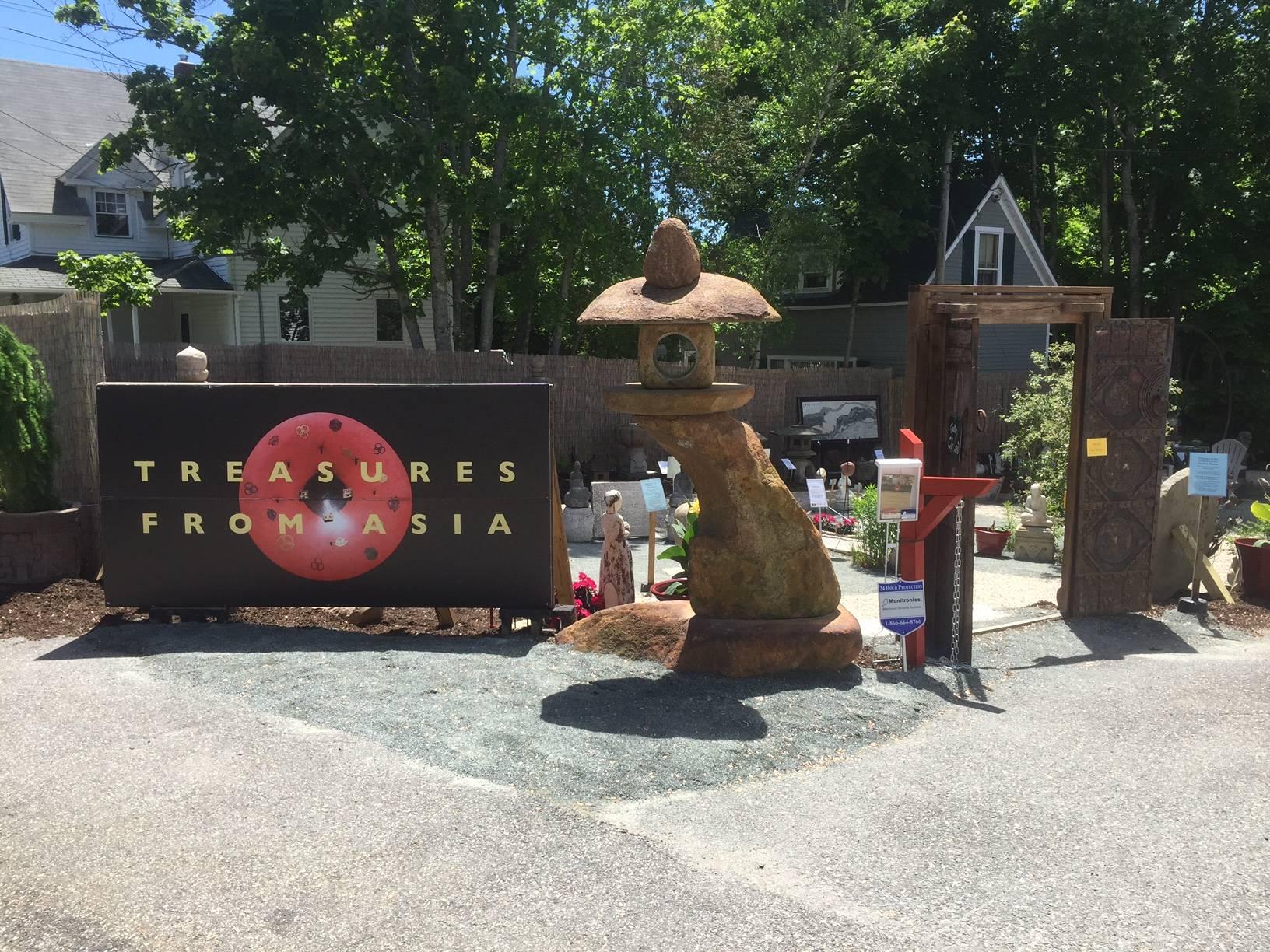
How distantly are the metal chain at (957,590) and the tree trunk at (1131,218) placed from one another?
66.8 ft

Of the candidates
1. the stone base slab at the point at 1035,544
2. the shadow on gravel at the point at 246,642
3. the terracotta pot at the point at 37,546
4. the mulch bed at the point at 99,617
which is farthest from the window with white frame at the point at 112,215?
the stone base slab at the point at 1035,544

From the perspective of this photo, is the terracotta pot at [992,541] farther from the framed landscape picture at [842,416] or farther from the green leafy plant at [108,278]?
the green leafy plant at [108,278]

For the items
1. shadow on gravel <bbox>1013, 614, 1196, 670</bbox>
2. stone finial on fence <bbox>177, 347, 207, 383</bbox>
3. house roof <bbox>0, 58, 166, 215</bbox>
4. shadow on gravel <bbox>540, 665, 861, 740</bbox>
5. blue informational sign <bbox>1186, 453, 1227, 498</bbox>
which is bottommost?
shadow on gravel <bbox>1013, 614, 1196, 670</bbox>

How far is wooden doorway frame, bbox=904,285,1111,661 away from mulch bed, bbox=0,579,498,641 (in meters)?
3.48

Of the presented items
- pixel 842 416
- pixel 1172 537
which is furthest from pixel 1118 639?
pixel 842 416

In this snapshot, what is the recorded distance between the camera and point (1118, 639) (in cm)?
819

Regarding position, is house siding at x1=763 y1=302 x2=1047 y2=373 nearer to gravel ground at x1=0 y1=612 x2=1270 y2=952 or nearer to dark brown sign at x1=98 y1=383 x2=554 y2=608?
dark brown sign at x1=98 y1=383 x2=554 y2=608

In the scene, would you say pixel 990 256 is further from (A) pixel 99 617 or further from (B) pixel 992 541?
(A) pixel 99 617

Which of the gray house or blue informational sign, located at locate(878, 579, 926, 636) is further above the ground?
the gray house

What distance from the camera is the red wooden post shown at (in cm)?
698

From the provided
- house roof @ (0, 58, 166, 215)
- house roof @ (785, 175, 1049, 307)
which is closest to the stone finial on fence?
house roof @ (0, 58, 166, 215)

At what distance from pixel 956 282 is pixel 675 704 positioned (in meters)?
21.7

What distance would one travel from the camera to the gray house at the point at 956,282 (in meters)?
24.9

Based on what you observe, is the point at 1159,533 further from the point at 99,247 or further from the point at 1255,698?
the point at 99,247
